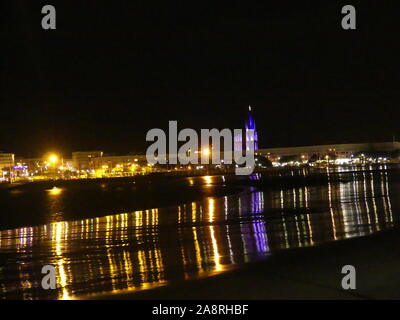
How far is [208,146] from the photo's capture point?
134 metres

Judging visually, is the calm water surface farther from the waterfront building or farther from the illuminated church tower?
the waterfront building

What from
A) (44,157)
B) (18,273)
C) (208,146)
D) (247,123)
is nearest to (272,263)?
(18,273)

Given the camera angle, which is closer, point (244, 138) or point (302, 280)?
point (302, 280)

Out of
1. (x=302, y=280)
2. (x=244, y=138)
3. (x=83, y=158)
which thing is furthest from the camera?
(x=83, y=158)

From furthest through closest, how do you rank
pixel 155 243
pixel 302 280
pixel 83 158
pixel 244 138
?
pixel 83 158 → pixel 244 138 → pixel 155 243 → pixel 302 280

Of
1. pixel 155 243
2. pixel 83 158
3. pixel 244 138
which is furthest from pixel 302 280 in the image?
pixel 83 158

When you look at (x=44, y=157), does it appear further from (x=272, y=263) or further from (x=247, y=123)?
(x=272, y=263)

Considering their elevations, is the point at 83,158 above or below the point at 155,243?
above

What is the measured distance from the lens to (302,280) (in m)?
7.79

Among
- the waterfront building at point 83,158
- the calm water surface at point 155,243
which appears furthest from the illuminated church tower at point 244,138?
the calm water surface at point 155,243

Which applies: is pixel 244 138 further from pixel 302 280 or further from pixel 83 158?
pixel 302 280

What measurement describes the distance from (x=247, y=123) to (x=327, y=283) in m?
154

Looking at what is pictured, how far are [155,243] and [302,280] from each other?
6.22m
